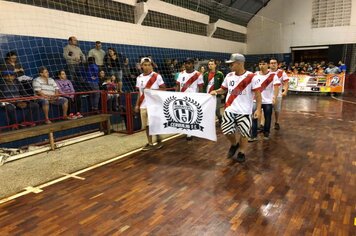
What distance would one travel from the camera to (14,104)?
583 centimetres

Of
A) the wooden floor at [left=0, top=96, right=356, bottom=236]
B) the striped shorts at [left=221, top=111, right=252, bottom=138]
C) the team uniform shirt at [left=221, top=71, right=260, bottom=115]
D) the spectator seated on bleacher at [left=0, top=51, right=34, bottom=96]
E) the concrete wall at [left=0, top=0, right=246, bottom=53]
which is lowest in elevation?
the wooden floor at [left=0, top=96, right=356, bottom=236]

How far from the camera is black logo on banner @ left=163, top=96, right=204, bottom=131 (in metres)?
5.10

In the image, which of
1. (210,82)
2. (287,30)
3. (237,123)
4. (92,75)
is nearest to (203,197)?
(237,123)

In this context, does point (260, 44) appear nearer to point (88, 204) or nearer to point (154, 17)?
point (154, 17)

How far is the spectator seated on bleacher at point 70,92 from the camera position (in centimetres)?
681

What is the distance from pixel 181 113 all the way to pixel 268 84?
1.84 metres

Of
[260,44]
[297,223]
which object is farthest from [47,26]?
[260,44]

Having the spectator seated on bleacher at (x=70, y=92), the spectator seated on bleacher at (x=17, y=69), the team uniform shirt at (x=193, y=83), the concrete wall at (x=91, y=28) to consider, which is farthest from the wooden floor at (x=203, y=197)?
the concrete wall at (x=91, y=28)

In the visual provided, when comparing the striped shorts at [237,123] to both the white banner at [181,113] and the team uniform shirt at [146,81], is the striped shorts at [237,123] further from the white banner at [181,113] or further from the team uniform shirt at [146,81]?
the team uniform shirt at [146,81]

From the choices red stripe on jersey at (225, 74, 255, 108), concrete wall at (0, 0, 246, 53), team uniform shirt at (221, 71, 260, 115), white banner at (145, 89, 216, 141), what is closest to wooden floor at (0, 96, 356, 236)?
white banner at (145, 89, 216, 141)

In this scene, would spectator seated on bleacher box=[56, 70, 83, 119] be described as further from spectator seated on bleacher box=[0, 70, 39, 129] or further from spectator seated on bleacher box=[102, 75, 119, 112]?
spectator seated on bleacher box=[0, 70, 39, 129]

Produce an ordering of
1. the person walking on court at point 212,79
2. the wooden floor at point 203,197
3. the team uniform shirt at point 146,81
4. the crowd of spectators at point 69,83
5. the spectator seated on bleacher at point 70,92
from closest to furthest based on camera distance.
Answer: the wooden floor at point 203,197
the team uniform shirt at point 146,81
the crowd of spectators at point 69,83
the person walking on court at point 212,79
the spectator seated on bleacher at point 70,92

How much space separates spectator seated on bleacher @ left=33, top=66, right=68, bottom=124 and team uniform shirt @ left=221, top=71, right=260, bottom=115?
3.78m

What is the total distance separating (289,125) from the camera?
296 inches
